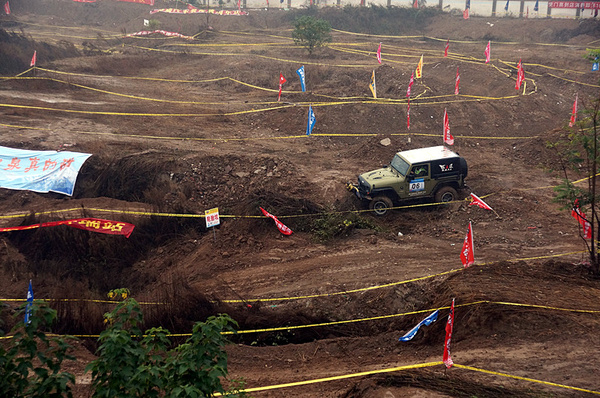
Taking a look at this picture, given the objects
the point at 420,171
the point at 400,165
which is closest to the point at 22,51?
the point at 400,165

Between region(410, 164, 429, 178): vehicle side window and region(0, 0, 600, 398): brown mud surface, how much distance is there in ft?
4.34

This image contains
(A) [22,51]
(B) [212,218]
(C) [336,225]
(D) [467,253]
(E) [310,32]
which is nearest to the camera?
(D) [467,253]

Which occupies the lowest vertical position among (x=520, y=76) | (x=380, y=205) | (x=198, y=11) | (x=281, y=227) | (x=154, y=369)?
(x=281, y=227)

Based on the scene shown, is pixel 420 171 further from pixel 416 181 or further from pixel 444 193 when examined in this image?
pixel 444 193

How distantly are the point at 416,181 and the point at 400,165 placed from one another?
814mm

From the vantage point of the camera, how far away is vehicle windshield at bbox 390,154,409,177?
16.3m

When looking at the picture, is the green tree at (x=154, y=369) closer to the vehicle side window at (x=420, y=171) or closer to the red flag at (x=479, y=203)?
the vehicle side window at (x=420, y=171)

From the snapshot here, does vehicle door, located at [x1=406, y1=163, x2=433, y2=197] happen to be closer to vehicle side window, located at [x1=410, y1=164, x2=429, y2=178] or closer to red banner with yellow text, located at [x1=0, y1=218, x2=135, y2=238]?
vehicle side window, located at [x1=410, y1=164, x2=429, y2=178]

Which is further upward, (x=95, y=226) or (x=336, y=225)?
(x=95, y=226)

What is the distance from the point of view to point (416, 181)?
16.3 meters

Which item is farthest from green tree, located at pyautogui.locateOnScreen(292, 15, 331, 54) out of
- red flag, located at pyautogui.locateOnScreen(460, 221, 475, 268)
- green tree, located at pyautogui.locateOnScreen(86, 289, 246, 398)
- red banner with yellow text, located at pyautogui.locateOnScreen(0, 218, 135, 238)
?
green tree, located at pyautogui.locateOnScreen(86, 289, 246, 398)

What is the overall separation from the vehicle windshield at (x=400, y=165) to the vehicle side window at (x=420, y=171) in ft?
0.81

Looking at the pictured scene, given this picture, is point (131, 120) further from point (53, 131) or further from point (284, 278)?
point (284, 278)

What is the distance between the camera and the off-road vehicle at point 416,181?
1619 centimetres
